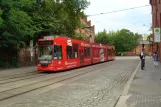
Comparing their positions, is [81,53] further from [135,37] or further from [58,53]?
[135,37]

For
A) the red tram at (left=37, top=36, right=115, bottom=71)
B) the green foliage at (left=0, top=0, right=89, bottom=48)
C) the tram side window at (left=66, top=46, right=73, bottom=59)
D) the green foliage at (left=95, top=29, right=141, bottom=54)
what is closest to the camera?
the red tram at (left=37, top=36, right=115, bottom=71)

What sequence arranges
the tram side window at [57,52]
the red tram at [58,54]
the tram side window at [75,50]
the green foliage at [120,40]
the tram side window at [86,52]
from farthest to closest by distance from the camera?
the green foliage at [120,40]
the tram side window at [86,52]
the tram side window at [75,50]
the tram side window at [57,52]
the red tram at [58,54]

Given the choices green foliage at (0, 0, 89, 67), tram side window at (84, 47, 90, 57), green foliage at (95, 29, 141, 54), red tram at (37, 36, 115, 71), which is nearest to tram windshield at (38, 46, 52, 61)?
red tram at (37, 36, 115, 71)

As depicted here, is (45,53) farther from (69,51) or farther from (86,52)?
(86,52)

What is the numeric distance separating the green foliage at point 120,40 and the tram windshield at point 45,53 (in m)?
104

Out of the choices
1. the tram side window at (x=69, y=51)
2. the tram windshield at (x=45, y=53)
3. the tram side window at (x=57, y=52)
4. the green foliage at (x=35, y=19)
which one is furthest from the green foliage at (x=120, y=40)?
the tram windshield at (x=45, y=53)

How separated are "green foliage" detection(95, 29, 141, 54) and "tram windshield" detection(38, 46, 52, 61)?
10372cm

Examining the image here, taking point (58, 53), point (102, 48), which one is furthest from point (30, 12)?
point (102, 48)

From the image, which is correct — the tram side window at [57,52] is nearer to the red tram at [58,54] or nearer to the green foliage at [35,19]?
the red tram at [58,54]

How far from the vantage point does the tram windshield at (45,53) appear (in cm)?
2698

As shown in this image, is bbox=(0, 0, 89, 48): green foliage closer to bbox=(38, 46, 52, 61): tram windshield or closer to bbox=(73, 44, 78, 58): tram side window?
bbox=(38, 46, 52, 61): tram windshield

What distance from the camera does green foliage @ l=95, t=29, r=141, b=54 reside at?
132288 mm

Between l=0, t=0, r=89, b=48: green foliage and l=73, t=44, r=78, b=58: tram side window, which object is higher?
l=0, t=0, r=89, b=48: green foliage

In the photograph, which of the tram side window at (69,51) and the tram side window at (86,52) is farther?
the tram side window at (86,52)
